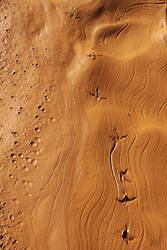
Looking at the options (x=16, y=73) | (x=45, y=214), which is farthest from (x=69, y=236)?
(x=16, y=73)

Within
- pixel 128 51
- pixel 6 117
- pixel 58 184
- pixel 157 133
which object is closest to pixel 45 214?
pixel 58 184

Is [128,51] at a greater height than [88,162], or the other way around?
[128,51]

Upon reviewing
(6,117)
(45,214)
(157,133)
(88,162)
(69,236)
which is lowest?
(69,236)

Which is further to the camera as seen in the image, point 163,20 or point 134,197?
point 163,20

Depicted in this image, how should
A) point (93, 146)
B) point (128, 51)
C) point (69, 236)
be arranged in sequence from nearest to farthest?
point (69, 236) < point (93, 146) < point (128, 51)

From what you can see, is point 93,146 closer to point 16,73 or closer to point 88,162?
point 88,162

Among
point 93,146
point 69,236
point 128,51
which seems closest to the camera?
point 69,236
